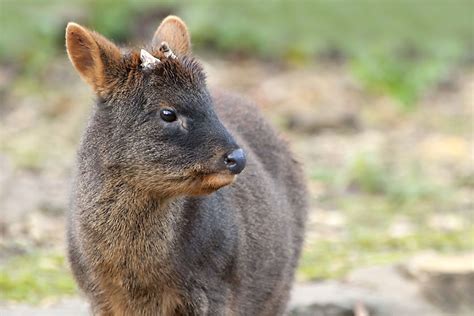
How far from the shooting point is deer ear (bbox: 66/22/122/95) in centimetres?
730

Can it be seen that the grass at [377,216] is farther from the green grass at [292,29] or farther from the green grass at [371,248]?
the green grass at [292,29]

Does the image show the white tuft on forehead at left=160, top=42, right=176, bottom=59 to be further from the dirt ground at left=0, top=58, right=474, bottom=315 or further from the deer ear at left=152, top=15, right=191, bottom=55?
the dirt ground at left=0, top=58, right=474, bottom=315

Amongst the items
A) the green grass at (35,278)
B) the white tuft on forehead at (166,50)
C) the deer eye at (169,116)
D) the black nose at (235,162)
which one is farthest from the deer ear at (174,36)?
the green grass at (35,278)

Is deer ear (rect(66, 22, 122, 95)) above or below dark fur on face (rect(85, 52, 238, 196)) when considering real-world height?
above

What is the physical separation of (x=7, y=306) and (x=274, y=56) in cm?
1103

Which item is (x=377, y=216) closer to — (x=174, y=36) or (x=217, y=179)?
(x=174, y=36)

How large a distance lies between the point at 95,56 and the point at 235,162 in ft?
3.82

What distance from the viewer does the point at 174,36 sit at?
798cm

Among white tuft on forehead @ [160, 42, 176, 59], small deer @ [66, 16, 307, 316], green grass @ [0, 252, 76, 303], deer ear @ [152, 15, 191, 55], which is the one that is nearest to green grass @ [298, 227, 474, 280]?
green grass @ [0, 252, 76, 303]

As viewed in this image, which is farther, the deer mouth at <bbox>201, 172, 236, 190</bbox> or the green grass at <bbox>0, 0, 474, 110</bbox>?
the green grass at <bbox>0, 0, 474, 110</bbox>

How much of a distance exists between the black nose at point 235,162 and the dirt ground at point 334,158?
127 inches

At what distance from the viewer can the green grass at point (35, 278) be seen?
10227mm

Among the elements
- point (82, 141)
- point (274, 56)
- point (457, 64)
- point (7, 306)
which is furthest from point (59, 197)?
point (457, 64)

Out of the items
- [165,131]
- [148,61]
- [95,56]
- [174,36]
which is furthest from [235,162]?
[174,36]
